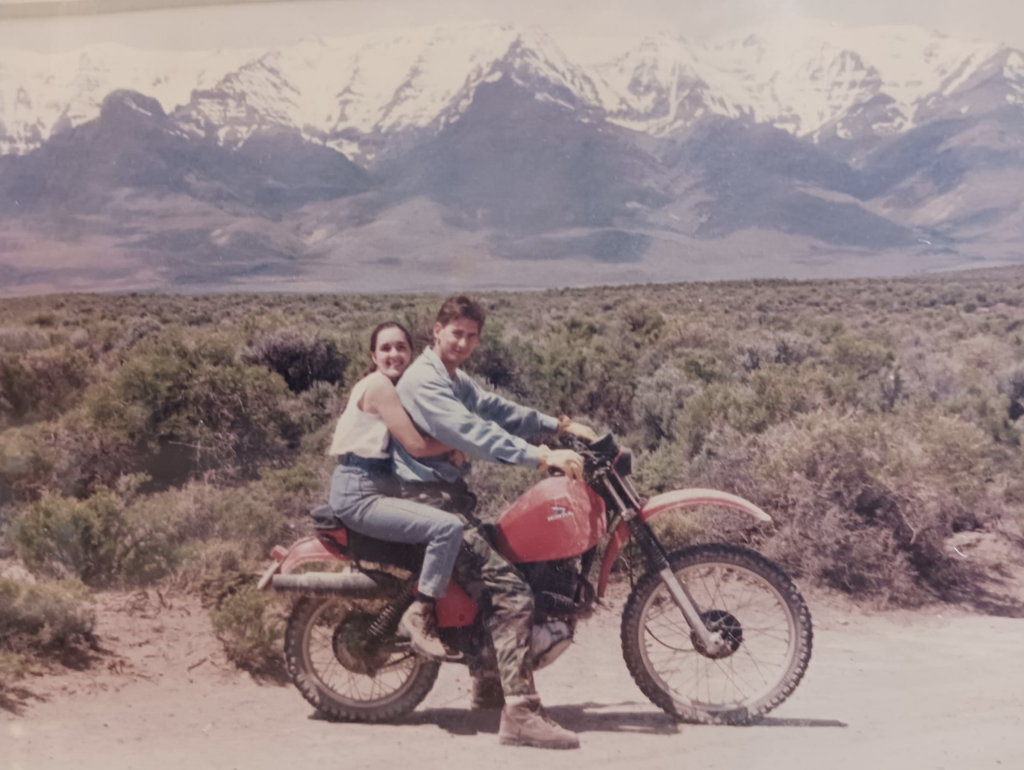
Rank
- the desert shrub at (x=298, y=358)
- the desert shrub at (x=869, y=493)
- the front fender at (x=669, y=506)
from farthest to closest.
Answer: the desert shrub at (x=869, y=493) < the desert shrub at (x=298, y=358) < the front fender at (x=669, y=506)

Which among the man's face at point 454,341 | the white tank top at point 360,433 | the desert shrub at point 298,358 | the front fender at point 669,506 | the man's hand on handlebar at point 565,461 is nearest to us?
the man's hand on handlebar at point 565,461

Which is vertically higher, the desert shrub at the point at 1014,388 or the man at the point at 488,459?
the desert shrub at the point at 1014,388

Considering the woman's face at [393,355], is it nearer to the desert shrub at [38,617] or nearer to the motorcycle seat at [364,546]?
the motorcycle seat at [364,546]

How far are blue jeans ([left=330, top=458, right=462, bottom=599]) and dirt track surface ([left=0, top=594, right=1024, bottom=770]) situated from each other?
0.78 metres

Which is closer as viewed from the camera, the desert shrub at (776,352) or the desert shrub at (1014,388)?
the desert shrub at (776,352)

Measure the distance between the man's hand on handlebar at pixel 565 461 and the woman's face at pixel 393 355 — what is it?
→ 754mm

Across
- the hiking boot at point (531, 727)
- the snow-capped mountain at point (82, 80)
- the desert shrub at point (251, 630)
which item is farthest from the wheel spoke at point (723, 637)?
the snow-capped mountain at point (82, 80)

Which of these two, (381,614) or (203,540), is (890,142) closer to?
(381,614)

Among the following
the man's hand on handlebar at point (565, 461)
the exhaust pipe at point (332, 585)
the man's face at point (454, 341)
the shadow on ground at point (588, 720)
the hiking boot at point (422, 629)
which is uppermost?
the man's face at point (454, 341)

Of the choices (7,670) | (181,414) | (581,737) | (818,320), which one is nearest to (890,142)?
(818,320)

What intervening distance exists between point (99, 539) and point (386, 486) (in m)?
1.57

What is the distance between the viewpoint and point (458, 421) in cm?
349

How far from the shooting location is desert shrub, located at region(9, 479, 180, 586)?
13.5 feet

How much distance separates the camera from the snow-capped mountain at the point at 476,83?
422cm
